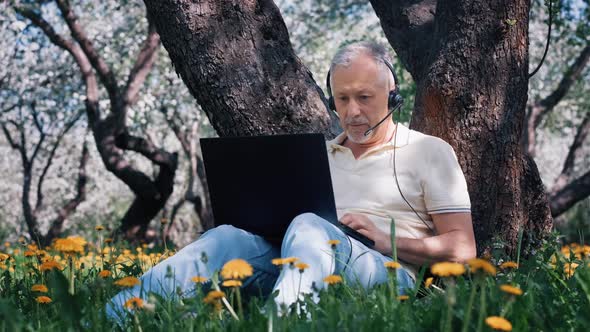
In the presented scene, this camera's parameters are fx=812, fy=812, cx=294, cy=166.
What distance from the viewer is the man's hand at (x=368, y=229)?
3060 millimetres

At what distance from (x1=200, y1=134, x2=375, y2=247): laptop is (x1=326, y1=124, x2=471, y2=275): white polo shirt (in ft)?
0.77

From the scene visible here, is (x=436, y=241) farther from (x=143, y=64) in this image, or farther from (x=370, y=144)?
(x=143, y=64)

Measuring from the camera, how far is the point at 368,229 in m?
3.11

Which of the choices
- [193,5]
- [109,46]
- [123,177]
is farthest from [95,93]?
[193,5]

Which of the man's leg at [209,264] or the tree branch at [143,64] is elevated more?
the tree branch at [143,64]

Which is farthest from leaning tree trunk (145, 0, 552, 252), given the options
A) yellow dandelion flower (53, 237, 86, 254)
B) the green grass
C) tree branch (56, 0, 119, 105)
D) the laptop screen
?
tree branch (56, 0, 119, 105)

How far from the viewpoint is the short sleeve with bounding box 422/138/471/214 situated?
3104 mm

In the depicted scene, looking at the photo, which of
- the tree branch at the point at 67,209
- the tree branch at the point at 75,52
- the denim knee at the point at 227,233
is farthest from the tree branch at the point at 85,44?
the denim knee at the point at 227,233

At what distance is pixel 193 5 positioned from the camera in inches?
159

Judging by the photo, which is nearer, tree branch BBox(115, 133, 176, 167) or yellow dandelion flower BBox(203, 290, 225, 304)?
yellow dandelion flower BBox(203, 290, 225, 304)

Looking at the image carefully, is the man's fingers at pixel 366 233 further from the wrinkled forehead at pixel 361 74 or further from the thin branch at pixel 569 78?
the thin branch at pixel 569 78

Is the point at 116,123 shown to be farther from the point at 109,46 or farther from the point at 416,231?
the point at 416,231

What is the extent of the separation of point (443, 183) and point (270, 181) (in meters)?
0.68

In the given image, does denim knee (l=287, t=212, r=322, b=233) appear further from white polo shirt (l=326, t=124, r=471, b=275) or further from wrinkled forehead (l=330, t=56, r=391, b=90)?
wrinkled forehead (l=330, t=56, r=391, b=90)
